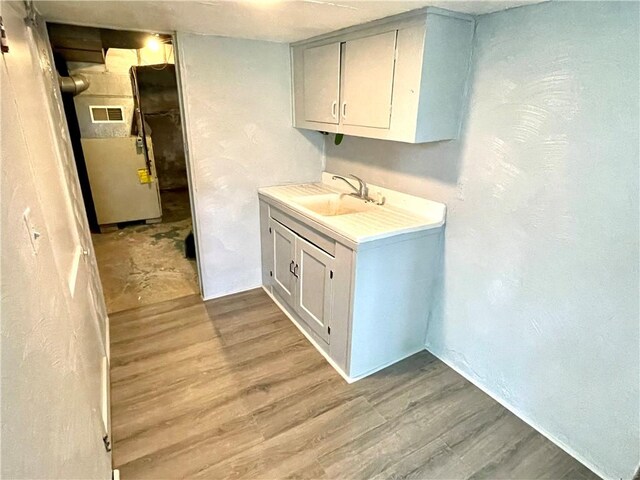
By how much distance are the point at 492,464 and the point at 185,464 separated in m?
1.37

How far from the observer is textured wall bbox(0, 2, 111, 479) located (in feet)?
2.06

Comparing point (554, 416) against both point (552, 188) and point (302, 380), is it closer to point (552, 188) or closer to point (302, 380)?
point (552, 188)

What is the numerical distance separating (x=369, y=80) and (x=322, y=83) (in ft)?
1.55

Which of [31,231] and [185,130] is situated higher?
[185,130]

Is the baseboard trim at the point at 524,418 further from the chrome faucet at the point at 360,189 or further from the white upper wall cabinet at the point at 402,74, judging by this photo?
the white upper wall cabinet at the point at 402,74

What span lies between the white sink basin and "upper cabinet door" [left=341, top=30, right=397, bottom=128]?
61cm

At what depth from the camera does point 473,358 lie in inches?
78.9

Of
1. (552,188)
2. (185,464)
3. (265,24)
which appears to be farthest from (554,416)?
(265,24)

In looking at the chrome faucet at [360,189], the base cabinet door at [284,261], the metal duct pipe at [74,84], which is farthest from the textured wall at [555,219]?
the metal duct pipe at [74,84]

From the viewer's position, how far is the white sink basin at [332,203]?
8.23 ft

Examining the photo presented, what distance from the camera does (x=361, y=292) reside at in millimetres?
1860

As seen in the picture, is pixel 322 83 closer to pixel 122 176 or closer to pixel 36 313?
pixel 36 313

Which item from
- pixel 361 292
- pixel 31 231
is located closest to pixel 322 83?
pixel 361 292

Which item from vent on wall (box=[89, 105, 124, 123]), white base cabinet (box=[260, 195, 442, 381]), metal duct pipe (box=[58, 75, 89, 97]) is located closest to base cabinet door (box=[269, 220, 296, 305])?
white base cabinet (box=[260, 195, 442, 381])
